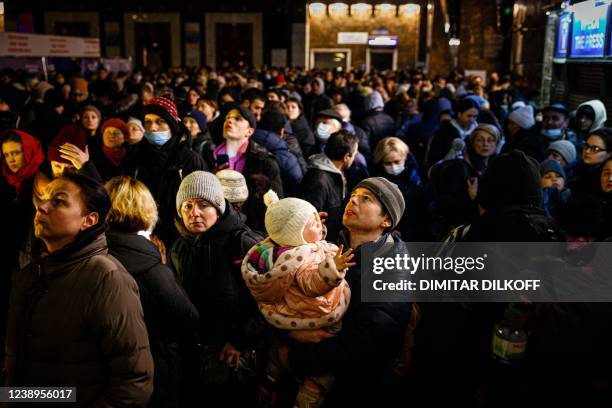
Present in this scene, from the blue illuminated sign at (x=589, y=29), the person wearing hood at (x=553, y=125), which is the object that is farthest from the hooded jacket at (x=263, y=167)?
the blue illuminated sign at (x=589, y=29)

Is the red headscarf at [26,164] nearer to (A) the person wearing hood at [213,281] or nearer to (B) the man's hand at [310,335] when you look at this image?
(A) the person wearing hood at [213,281]

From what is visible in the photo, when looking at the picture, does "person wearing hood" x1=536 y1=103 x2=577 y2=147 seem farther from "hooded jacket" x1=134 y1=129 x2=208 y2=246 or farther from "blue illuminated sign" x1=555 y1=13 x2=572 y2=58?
"blue illuminated sign" x1=555 y1=13 x2=572 y2=58

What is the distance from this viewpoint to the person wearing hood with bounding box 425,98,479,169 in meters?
6.56

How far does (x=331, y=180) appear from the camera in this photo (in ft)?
15.5

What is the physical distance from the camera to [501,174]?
299 cm

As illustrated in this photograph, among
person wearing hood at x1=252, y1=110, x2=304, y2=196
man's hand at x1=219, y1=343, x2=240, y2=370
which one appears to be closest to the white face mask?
person wearing hood at x1=252, y1=110, x2=304, y2=196

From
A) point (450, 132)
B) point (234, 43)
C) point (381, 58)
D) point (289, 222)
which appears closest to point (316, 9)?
point (381, 58)

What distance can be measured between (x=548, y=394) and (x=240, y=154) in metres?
3.27

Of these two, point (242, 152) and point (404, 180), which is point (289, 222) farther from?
point (404, 180)

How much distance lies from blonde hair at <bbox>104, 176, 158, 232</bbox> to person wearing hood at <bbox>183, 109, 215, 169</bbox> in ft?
7.27

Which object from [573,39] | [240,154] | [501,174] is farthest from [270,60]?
[501,174]

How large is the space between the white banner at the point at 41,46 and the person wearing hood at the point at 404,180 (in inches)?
447

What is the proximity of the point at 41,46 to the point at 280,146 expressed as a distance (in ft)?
37.6

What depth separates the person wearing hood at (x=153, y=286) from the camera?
2.58 m
